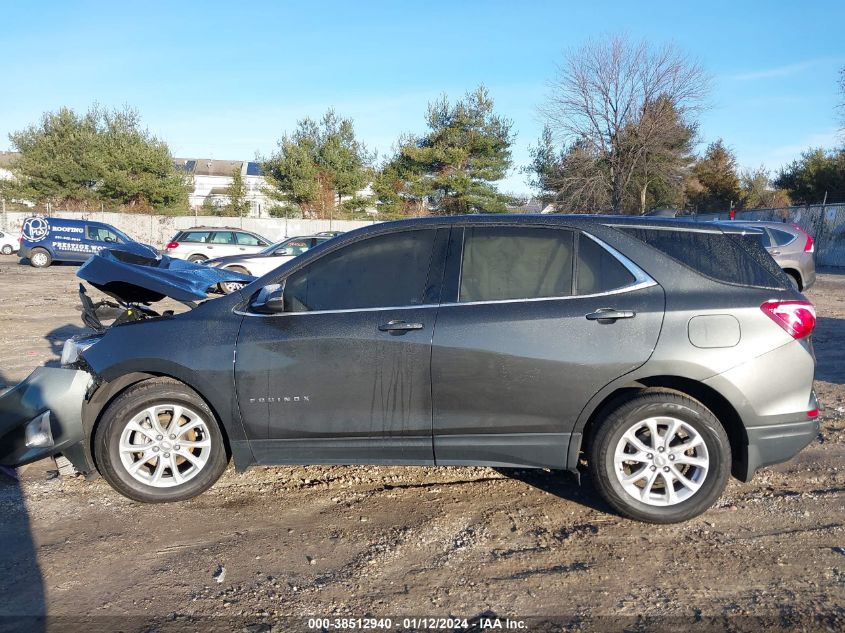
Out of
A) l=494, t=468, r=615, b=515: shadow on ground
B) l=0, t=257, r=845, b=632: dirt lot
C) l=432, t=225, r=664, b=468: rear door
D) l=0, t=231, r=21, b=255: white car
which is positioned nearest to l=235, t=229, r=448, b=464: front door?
l=432, t=225, r=664, b=468: rear door

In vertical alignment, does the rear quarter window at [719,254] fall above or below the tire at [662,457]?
above

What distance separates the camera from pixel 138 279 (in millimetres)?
4637

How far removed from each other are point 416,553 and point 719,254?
2403 mm

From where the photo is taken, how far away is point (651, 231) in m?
3.86

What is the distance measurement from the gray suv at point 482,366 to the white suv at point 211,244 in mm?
18050

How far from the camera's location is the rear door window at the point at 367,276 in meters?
3.91

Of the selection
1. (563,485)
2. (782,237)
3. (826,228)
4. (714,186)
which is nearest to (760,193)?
(714,186)

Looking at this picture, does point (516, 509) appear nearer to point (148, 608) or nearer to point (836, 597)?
point (836, 597)

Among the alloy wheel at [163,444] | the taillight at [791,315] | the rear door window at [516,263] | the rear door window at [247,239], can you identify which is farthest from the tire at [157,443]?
the rear door window at [247,239]

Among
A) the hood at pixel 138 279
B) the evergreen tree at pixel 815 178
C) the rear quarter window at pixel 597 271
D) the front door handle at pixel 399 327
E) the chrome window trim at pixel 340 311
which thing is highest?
the evergreen tree at pixel 815 178

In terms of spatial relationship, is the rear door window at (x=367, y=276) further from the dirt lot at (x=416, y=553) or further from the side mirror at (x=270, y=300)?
the dirt lot at (x=416, y=553)

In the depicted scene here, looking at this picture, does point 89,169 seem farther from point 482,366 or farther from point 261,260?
point 482,366

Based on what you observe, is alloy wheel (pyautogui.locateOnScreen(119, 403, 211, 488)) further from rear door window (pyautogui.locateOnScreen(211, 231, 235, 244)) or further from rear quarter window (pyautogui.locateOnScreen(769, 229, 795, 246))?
rear door window (pyautogui.locateOnScreen(211, 231, 235, 244))

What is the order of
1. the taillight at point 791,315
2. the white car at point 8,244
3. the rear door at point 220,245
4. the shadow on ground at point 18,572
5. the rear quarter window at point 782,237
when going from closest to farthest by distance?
the shadow on ground at point 18,572, the taillight at point 791,315, the rear quarter window at point 782,237, the rear door at point 220,245, the white car at point 8,244
